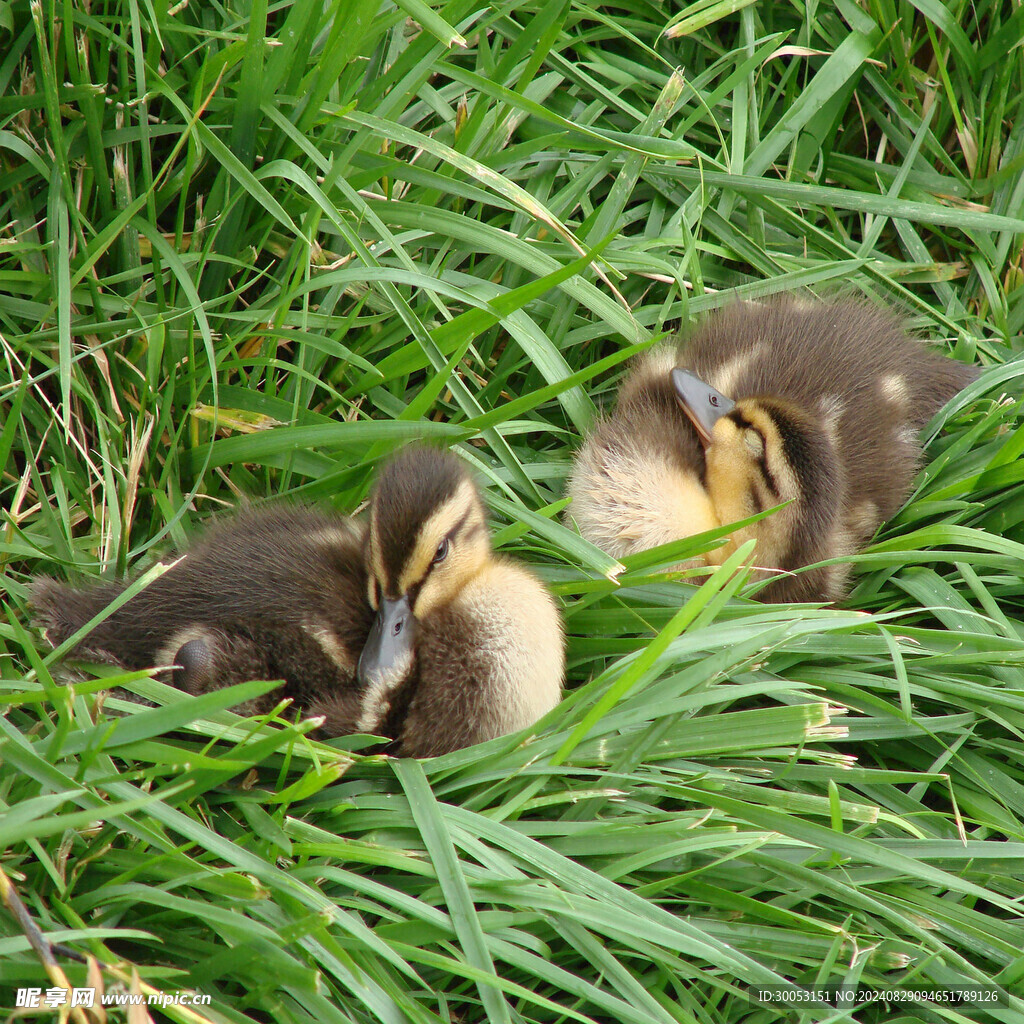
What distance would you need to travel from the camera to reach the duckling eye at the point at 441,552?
178cm

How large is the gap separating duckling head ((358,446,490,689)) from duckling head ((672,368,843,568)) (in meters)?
0.64

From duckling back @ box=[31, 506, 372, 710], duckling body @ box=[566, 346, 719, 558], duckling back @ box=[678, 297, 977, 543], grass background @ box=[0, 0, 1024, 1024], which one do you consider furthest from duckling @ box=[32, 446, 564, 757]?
duckling back @ box=[678, 297, 977, 543]

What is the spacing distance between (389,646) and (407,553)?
0.16 meters

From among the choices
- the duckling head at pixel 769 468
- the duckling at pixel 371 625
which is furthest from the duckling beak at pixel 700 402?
the duckling at pixel 371 625

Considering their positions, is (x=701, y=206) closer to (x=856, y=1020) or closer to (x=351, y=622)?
(x=351, y=622)

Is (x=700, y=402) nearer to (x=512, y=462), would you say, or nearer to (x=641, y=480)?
(x=641, y=480)

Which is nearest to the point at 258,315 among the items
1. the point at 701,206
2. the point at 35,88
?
the point at 35,88

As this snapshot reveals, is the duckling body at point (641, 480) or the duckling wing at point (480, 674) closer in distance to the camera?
the duckling wing at point (480, 674)

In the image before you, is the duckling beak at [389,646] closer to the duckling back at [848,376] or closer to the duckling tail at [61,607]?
the duckling tail at [61,607]

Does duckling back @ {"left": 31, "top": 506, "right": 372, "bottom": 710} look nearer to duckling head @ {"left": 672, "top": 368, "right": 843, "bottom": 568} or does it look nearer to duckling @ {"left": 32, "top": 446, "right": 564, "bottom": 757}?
duckling @ {"left": 32, "top": 446, "right": 564, "bottom": 757}

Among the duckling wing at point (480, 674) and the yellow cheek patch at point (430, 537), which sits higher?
the yellow cheek patch at point (430, 537)

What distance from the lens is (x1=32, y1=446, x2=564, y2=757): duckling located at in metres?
1.72

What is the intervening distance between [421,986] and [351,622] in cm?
60

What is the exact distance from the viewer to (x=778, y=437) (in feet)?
6.80
